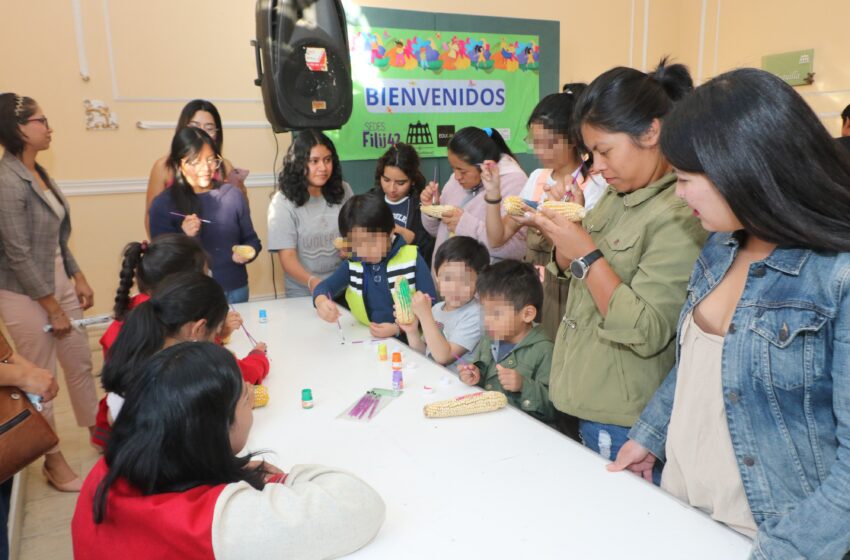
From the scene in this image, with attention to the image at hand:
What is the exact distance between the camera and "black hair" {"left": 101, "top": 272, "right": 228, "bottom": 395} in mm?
1381

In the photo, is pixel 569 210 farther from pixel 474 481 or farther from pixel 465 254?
pixel 474 481

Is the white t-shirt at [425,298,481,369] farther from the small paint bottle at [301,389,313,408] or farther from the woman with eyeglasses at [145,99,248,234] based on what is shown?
the woman with eyeglasses at [145,99,248,234]

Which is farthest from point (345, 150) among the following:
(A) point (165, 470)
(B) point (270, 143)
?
(A) point (165, 470)

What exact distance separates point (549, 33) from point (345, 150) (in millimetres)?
2109

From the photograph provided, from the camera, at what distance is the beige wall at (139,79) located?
382 centimetres

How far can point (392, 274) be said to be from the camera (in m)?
2.39

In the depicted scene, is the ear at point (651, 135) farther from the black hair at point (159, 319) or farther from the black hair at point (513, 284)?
the black hair at point (159, 319)

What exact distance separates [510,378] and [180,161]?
1.84 m

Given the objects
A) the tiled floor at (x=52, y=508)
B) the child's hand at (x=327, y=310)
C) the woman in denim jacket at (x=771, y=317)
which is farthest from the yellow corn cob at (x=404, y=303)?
the tiled floor at (x=52, y=508)

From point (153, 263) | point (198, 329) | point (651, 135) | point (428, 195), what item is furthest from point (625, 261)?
point (428, 195)

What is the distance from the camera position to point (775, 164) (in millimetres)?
861

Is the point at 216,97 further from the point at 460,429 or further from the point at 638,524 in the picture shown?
the point at 638,524

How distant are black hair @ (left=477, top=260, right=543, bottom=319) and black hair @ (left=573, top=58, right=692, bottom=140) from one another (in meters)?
0.67

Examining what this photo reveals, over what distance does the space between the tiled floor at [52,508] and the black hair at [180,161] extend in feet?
4.18
